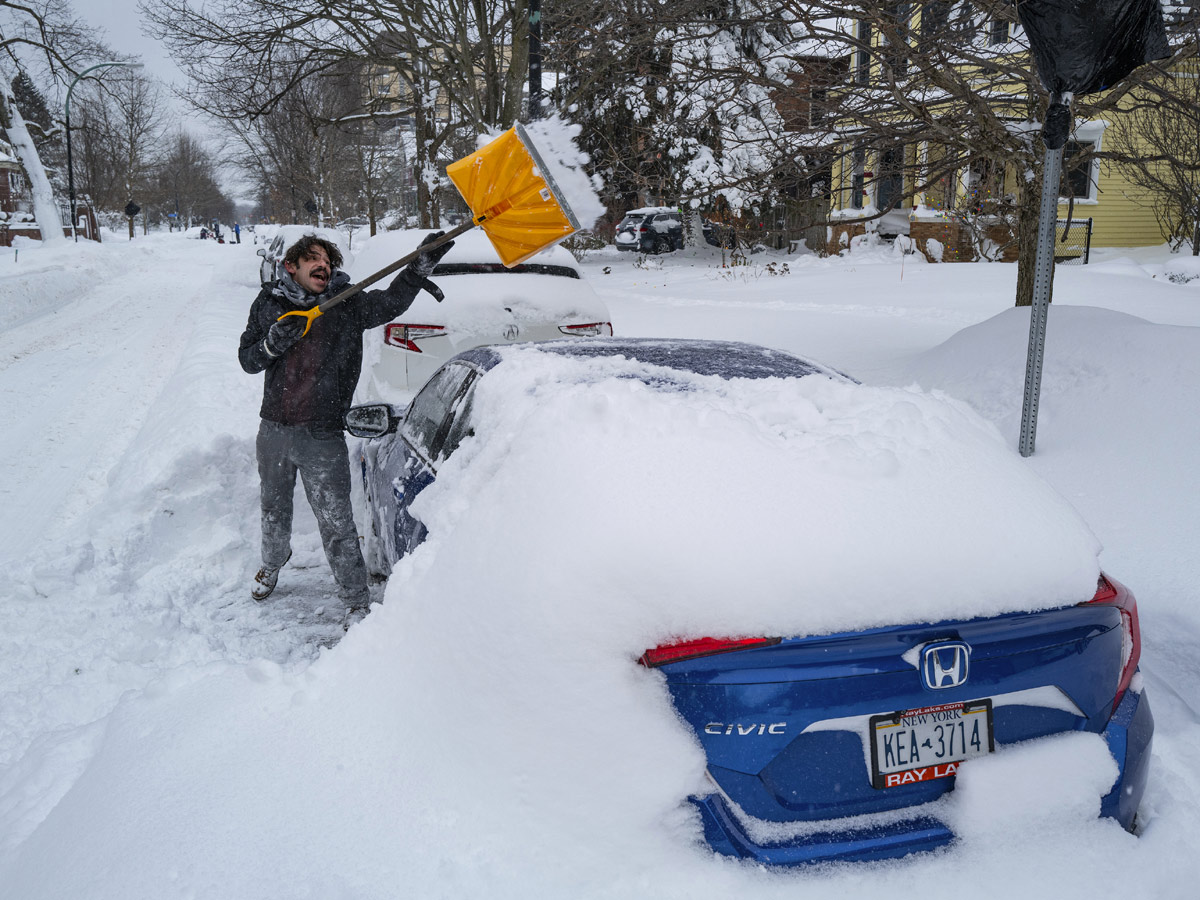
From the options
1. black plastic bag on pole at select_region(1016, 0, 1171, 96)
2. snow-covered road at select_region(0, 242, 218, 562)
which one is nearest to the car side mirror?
snow-covered road at select_region(0, 242, 218, 562)

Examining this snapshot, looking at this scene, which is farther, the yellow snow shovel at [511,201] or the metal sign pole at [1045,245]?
the metal sign pole at [1045,245]

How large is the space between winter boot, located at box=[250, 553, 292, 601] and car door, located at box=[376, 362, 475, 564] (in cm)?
74

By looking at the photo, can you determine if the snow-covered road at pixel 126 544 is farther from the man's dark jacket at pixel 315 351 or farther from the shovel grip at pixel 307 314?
the shovel grip at pixel 307 314

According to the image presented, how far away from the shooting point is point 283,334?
3850 mm

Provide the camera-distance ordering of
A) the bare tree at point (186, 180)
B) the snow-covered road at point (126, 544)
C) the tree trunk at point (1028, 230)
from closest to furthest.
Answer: the snow-covered road at point (126, 544)
the tree trunk at point (1028, 230)
the bare tree at point (186, 180)

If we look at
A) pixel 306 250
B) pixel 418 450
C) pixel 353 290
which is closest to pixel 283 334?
pixel 353 290

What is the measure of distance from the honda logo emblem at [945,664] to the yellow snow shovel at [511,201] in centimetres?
243

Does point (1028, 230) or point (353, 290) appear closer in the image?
point (353, 290)

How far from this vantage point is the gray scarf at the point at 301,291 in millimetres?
4000

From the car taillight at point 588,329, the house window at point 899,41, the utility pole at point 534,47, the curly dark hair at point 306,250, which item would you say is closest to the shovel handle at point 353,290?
the curly dark hair at point 306,250

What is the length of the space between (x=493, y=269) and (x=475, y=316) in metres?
0.64

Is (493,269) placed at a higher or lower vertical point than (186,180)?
lower

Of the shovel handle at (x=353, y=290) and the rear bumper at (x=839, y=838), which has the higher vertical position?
the shovel handle at (x=353, y=290)

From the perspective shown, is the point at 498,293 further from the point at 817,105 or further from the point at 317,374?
the point at 817,105
